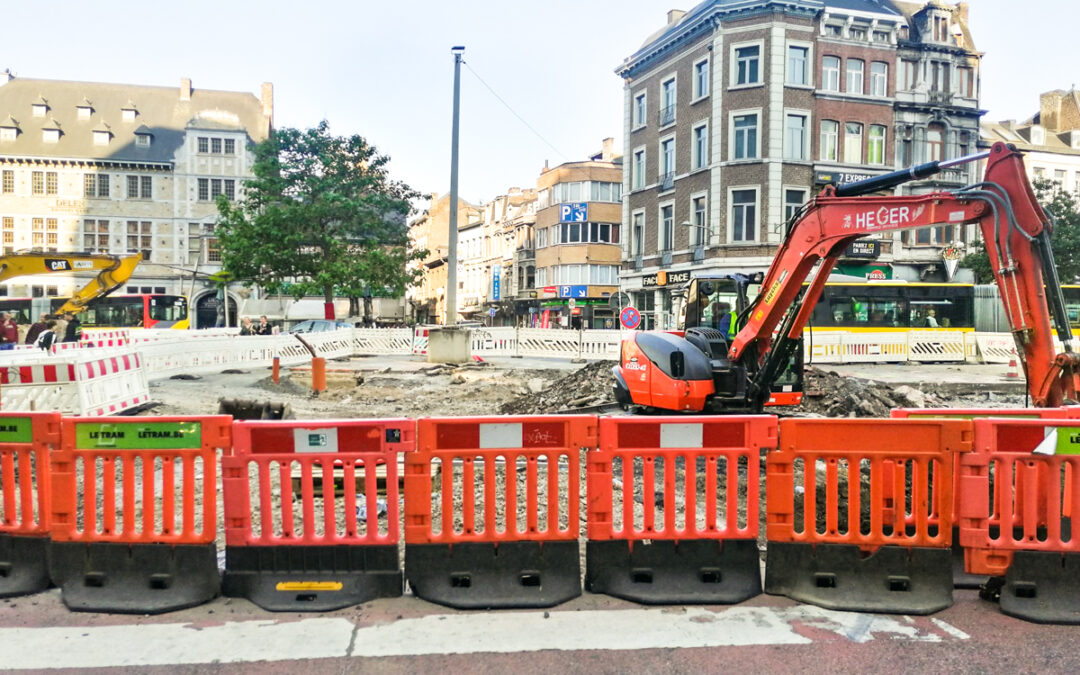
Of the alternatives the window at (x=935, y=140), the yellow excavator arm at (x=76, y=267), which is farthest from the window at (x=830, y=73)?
the yellow excavator arm at (x=76, y=267)

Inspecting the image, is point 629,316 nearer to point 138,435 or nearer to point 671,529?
point 671,529

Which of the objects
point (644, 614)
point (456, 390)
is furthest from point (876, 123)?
point (644, 614)

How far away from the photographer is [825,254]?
29.1ft

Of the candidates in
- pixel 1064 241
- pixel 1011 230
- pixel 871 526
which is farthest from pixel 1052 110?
pixel 871 526

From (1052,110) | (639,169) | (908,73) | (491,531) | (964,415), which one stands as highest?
(1052,110)

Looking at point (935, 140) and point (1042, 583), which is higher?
point (935, 140)

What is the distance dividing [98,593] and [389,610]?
1.78 m

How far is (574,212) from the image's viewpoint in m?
53.5

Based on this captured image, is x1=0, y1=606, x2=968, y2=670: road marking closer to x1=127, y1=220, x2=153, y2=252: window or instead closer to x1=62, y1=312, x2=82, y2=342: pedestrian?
x1=62, y1=312, x2=82, y2=342: pedestrian

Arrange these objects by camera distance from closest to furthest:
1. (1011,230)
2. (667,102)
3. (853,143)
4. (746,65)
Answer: (1011,230) → (746,65) → (853,143) → (667,102)

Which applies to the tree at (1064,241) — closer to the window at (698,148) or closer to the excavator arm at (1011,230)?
the window at (698,148)

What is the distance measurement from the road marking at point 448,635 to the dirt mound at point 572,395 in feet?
27.4

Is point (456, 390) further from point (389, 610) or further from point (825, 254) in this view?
point (389, 610)

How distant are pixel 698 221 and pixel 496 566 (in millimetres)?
34204
